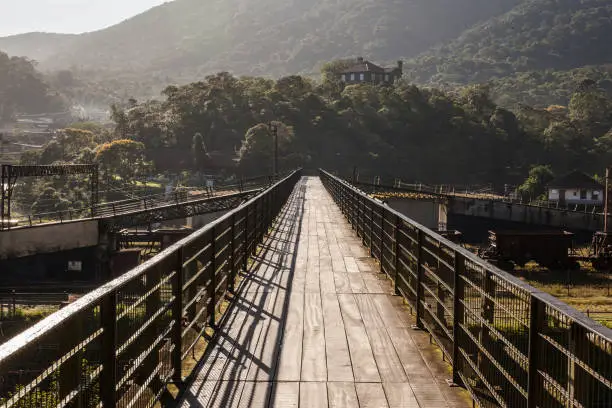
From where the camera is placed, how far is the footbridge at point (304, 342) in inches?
123

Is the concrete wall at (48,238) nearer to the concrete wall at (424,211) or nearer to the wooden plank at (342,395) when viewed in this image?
the concrete wall at (424,211)

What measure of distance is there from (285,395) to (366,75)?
15984 centimetres

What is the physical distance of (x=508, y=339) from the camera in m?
4.63

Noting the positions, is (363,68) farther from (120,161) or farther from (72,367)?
(72,367)

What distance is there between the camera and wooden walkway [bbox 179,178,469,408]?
5.23m

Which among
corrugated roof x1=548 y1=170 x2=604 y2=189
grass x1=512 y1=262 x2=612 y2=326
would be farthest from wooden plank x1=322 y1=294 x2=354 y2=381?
corrugated roof x1=548 y1=170 x2=604 y2=189

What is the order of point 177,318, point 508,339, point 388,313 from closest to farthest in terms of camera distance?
point 508,339
point 177,318
point 388,313

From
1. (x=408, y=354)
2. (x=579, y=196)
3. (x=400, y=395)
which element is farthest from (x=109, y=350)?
(x=579, y=196)

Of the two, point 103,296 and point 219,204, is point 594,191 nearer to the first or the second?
point 219,204

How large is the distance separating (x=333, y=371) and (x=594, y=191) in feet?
270

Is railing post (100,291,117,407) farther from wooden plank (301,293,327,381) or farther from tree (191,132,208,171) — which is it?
tree (191,132,208,171)

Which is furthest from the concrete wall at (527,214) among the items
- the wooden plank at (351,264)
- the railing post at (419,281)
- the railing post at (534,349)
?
the railing post at (534,349)

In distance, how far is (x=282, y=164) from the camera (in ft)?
314

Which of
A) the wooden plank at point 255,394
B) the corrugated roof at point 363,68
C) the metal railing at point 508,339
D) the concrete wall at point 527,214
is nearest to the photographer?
the metal railing at point 508,339
